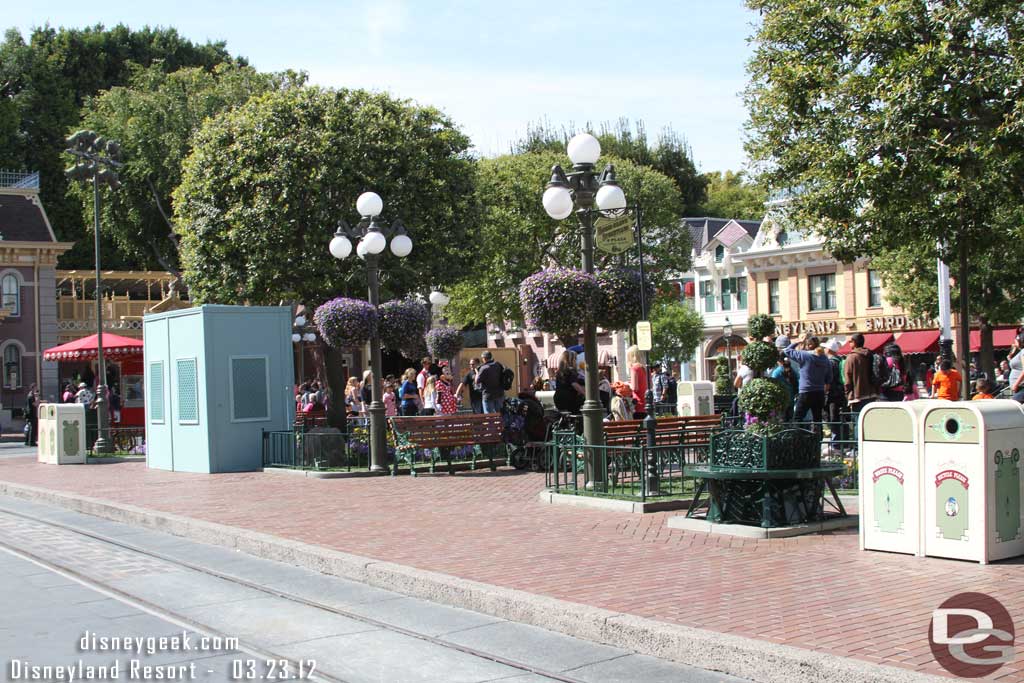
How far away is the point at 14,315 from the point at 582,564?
42466 mm

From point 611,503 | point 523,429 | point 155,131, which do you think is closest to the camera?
point 611,503

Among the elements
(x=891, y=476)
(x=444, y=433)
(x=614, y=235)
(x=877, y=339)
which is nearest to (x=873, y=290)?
(x=877, y=339)

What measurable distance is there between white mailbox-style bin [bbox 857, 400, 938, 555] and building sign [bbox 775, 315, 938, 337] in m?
36.0

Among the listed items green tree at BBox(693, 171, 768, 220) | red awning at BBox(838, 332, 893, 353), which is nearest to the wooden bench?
red awning at BBox(838, 332, 893, 353)

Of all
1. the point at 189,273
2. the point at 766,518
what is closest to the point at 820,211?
the point at 766,518

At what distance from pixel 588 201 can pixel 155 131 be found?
119 ft

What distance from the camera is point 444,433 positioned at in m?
16.5

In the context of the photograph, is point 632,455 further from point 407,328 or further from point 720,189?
point 720,189

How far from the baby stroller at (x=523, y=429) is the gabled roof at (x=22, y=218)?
3490 cm

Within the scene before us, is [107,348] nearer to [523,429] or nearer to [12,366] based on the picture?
[12,366]

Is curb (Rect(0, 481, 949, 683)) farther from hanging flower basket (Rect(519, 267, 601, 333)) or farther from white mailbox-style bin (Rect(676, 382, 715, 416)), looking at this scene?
white mailbox-style bin (Rect(676, 382, 715, 416))

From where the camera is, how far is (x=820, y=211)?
1812 cm

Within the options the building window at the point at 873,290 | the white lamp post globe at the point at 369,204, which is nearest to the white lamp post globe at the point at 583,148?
the white lamp post globe at the point at 369,204

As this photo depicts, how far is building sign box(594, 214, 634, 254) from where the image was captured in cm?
1262
